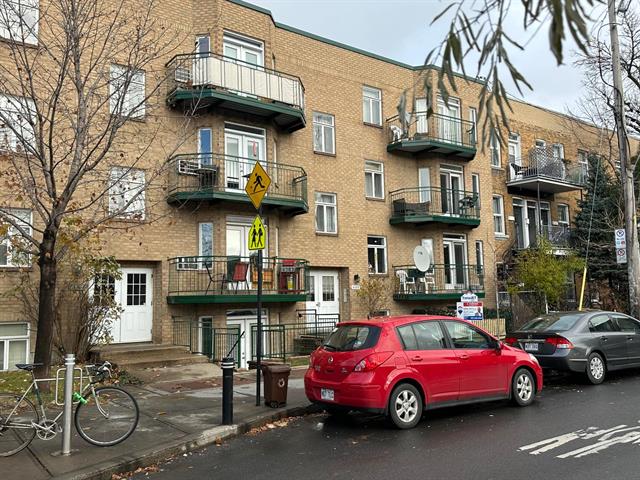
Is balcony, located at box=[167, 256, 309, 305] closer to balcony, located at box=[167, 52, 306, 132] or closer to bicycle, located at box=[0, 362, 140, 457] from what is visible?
balcony, located at box=[167, 52, 306, 132]

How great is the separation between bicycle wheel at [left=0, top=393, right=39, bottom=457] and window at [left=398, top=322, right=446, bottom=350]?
485 cm

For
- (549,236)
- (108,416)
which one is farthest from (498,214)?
(108,416)

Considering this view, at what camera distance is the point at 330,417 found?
8562mm

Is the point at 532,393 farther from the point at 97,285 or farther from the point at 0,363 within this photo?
the point at 0,363

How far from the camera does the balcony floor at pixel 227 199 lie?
51.4 ft

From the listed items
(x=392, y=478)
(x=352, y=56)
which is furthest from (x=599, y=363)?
(x=352, y=56)

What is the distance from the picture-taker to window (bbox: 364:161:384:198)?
70.9 feet

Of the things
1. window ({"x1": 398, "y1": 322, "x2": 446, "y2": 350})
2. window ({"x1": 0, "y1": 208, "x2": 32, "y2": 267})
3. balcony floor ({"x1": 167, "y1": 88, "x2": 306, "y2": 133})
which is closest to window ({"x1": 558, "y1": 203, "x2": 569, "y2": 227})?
balcony floor ({"x1": 167, "y1": 88, "x2": 306, "y2": 133})

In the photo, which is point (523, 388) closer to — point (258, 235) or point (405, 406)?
point (405, 406)

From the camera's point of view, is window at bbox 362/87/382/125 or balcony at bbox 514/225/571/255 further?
balcony at bbox 514/225/571/255

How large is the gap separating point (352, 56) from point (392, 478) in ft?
62.0

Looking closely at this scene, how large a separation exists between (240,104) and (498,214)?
46.9 feet

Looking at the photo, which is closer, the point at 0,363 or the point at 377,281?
the point at 0,363

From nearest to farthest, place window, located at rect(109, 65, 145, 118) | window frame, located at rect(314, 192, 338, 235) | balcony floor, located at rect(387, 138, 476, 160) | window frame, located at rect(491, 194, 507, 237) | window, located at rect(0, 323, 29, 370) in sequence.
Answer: window, located at rect(109, 65, 145, 118), window, located at rect(0, 323, 29, 370), window frame, located at rect(314, 192, 338, 235), balcony floor, located at rect(387, 138, 476, 160), window frame, located at rect(491, 194, 507, 237)
